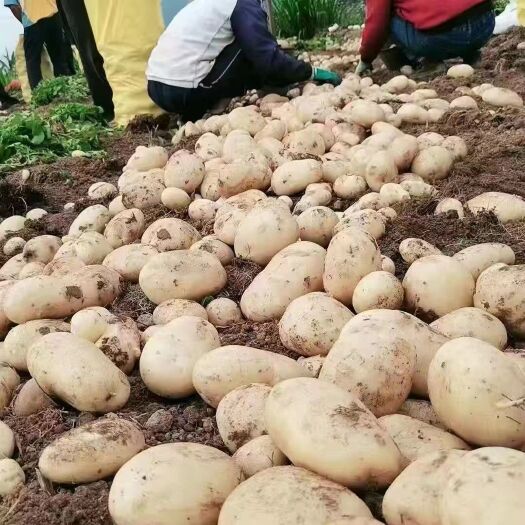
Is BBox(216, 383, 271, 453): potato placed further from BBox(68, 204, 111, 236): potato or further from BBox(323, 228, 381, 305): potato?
BBox(68, 204, 111, 236): potato

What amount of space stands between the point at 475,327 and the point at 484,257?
1.20 ft

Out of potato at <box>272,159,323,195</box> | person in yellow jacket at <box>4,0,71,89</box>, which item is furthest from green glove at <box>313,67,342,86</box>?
person in yellow jacket at <box>4,0,71,89</box>

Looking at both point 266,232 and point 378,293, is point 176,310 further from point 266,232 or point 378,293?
point 378,293

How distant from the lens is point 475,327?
1.65 m

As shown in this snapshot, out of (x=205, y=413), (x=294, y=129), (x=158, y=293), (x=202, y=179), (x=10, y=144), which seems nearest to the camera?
(x=205, y=413)

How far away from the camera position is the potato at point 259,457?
1322 mm

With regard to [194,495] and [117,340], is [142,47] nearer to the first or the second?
[117,340]

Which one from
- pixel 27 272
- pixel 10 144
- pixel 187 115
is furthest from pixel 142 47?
pixel 27 272

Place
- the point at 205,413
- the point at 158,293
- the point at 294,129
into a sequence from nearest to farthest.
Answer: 1. the point at 205,413
2. the point at 158,293
3. the point at 294,129

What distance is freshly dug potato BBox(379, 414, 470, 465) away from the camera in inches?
50.2

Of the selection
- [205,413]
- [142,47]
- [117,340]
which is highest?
[142,47]

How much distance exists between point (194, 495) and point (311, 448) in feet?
0.75

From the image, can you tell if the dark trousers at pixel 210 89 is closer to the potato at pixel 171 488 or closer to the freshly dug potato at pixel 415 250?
the freshly dug potato at pixel 415 250

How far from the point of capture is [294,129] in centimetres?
366
